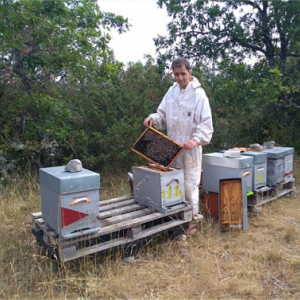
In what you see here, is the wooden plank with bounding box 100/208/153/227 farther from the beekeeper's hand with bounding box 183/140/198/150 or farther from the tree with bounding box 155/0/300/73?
the tree with bounding box 155/0/300/73

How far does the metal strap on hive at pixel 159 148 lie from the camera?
309 cm

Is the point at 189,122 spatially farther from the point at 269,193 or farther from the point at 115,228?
the point at 269,193

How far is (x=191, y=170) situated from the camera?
11.1ft

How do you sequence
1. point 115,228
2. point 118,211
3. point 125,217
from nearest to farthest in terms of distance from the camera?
point 115,228
point 125,217
point 118,211

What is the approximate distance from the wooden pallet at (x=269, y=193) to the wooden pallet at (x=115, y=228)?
1.10 meters

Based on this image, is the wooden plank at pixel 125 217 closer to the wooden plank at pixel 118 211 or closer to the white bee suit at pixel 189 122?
the wooden plank at pixel 118 211

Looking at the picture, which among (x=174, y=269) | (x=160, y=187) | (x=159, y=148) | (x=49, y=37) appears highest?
(x=49, y=37)

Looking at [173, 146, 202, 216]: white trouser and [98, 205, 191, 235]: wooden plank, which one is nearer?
[98, 205, 191, 235]: wooden plank

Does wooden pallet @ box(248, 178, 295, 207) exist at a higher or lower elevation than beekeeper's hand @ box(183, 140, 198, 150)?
lower

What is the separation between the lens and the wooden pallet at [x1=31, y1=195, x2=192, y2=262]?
99.0 inches

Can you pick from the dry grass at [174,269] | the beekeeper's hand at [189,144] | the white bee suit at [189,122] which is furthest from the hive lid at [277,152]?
the beekeeper's hand at [189,144]

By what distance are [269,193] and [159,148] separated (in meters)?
2.06

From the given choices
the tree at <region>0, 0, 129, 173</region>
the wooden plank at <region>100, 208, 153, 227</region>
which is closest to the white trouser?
the wooden plank at <region>100, 208, 153, 227</region>

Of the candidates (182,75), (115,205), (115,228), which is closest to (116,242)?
(115,228)
